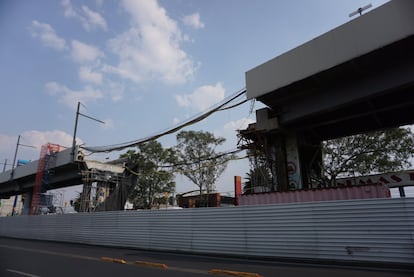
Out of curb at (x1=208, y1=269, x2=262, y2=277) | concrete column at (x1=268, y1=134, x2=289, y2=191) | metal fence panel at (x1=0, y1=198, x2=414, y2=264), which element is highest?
concrete column at (x1=268, y1=134, x2=289, y2=191)

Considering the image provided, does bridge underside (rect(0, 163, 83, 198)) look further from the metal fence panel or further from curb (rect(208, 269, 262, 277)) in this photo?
curb (rect(208, 269, 262, 277))

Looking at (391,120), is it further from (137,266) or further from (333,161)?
(137,266)

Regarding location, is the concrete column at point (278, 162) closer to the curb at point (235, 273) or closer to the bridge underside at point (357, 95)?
the bridge underside at point (357, 95)

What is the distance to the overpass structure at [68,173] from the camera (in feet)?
86.4

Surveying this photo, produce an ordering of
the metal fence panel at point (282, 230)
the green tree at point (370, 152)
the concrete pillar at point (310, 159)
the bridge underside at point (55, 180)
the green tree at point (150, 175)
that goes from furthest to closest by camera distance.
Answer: the green tree at point (150, 175) < the bridge underside at point (55, 180) < the green tree at point (370, 152) < the concrete pillar at point (310, 159) < the metal fence panel at point (282, 230)

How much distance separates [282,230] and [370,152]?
64.4ft

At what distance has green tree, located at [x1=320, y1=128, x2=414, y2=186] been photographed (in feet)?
80.9

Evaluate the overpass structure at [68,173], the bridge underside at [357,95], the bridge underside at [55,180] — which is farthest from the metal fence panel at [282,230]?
the bridge underside at [55,180]

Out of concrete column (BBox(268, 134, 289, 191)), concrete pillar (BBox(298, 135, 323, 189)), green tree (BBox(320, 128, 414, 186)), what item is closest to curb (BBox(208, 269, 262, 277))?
concrete column (BBox(268, 134, 289, 191))

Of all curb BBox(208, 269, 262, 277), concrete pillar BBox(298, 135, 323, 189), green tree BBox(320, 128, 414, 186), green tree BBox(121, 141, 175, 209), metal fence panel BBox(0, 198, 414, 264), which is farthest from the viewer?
green tree BBox(121, 141, 175, 209)

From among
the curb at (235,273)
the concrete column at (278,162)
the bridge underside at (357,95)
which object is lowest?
the curb at (235,273)

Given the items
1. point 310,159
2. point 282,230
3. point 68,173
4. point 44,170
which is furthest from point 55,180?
point 282,230

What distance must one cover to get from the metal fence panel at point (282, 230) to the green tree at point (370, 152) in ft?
47.8

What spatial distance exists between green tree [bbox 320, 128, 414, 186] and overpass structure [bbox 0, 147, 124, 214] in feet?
69.1
